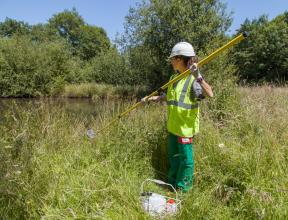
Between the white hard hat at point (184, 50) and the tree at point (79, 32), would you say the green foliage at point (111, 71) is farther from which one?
the tree at point (79, 32)

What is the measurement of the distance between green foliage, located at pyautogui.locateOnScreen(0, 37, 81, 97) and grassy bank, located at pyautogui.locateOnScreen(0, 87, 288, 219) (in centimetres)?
2036

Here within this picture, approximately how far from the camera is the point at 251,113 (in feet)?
13.5

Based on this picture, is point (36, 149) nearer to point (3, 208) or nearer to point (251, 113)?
point (3, 208)

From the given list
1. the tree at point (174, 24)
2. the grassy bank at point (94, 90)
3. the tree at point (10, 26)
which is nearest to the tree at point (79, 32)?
the tree at point (10, 26)

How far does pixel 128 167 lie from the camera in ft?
12.1

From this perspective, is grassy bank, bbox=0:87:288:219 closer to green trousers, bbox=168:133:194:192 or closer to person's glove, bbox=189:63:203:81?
green trousers, bbox=168:133:194:192

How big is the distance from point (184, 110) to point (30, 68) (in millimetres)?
24714

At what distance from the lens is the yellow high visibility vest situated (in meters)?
3.30

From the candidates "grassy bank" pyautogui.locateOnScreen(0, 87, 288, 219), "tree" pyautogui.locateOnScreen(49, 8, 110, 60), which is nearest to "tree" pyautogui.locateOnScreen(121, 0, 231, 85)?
"grassy bank" pyautogui.locateOnScreen(0, 87, 288, 219)

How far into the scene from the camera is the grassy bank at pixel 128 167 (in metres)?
2.66

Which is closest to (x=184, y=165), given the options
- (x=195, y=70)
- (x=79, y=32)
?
(x=195, y=70)

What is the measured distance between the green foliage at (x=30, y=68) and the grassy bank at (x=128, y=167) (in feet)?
66.8

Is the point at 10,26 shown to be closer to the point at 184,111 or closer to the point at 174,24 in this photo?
the point at 174,24

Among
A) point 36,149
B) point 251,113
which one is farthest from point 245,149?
point 36,149
